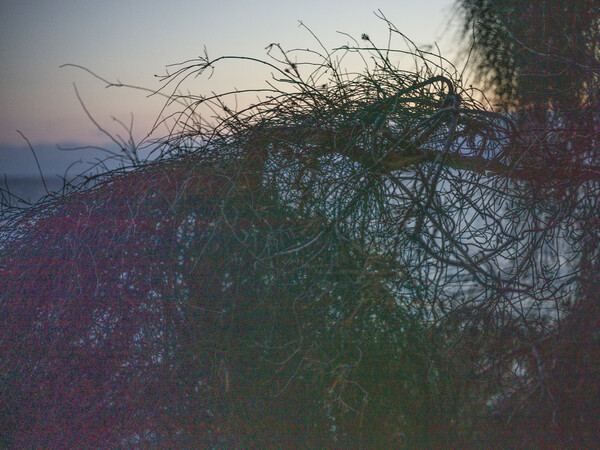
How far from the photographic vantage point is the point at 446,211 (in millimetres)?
3000

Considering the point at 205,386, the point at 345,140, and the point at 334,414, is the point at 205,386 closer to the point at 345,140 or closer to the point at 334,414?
the point at 334,414

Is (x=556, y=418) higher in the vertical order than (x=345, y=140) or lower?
lower

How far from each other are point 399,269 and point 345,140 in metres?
0.78

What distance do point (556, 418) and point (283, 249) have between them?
7.01ft

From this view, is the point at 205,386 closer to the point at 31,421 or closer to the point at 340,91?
the point at 31,421

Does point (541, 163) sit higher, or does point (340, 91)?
point (340, 91)

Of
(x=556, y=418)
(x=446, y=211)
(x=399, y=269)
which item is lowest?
(x=556, y=418)

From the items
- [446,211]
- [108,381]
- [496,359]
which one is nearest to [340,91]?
[446,211]

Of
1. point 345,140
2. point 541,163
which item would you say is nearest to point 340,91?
point 345,140

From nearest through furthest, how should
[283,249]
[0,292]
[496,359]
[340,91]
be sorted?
[283,249], [340,91], [496,359], [0,292]

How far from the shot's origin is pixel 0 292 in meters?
3.63

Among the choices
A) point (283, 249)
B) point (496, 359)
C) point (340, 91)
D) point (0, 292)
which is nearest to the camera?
point (283, 249)

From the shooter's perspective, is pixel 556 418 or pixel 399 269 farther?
pixel 556 418

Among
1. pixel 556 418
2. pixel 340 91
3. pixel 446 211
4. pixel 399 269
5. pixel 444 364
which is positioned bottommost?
pixel 556 418
